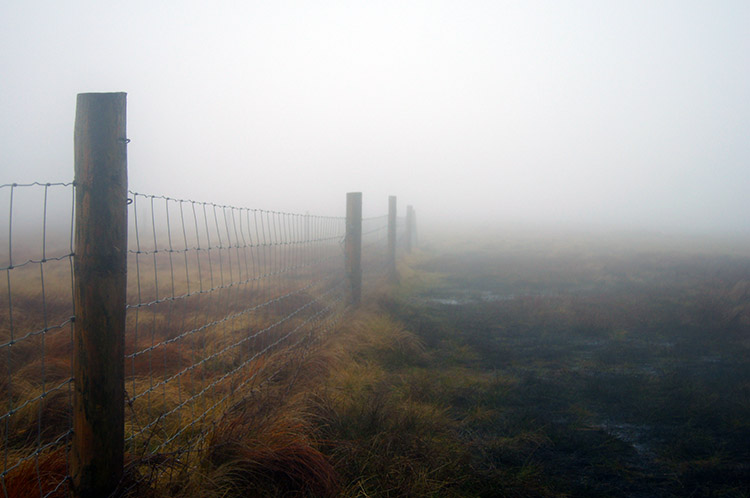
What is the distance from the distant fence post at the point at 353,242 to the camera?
7.50 metres

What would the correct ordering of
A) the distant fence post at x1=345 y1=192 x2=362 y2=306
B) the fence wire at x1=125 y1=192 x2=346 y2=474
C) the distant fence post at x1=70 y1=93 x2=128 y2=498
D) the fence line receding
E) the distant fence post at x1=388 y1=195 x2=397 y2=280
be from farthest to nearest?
the distant fence post at x1=388 y1=195 x2=397 y2=280 → the distant fence post at x1=345 y1=192 x2=362 y2=306 → the fence wire at x1=125 y1=192 x2=346 y2=474 → the fence line receding → the distant fence post at x1=70 y1=93 x2=128 y2=498

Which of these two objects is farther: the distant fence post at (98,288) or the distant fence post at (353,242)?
the distant fence post at (353,242)

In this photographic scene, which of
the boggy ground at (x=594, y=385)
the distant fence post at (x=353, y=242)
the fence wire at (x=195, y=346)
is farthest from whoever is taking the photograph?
the distant fence post at (x=353, y=242)

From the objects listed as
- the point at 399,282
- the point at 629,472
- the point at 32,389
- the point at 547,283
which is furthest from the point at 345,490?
the point at 547,283

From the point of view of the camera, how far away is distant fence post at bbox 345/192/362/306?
7.50 meters

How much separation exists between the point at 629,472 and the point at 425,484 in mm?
1439

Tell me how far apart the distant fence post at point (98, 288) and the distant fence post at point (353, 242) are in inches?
202

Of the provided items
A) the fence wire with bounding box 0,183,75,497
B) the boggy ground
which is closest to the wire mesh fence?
the fence wire with bounding box 0,183,75,497

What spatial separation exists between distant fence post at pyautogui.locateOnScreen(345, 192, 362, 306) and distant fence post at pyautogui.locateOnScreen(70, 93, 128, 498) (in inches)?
202

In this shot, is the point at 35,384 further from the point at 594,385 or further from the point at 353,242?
the point at 594,385

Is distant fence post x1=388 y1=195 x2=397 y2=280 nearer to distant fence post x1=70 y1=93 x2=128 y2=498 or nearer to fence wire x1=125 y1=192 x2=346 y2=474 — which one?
fence wire x1=125 y1=192 x2=346 y2=474

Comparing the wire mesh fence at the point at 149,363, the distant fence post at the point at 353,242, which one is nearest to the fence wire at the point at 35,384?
the wire mesh fence at the point at 149,363

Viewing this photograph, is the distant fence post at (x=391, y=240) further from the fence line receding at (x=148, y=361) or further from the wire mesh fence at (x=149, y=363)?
the wire mesh fence at (x=149, y=363)

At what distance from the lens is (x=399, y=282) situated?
11938mm
